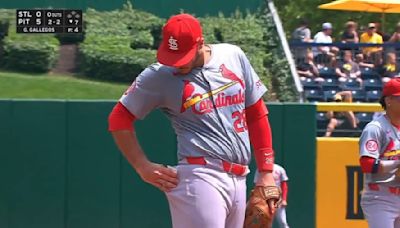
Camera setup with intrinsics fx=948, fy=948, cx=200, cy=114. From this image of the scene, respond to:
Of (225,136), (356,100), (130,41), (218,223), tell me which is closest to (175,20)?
(225,136)

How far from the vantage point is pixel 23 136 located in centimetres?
981

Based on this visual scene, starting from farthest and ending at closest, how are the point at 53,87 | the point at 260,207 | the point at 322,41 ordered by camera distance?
1. the point at 322,41
2. the point at 53,87
3. the point at 260,207

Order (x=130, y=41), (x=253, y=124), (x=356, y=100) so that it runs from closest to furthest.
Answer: (x=253, y=124), (x=356, y=100), (x=130, y=41)

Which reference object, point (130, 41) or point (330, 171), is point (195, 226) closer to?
point (330, 171)

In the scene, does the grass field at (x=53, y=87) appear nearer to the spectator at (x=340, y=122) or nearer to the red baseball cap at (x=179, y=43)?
the spectator at (x=340, y=122)

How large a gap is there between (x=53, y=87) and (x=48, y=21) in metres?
1.01

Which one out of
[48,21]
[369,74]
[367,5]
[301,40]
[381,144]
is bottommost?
[369,74]

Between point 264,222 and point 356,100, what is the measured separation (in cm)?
935

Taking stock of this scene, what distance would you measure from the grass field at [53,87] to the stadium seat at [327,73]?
10.0ft

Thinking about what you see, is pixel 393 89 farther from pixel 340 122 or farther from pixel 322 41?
pixel 322 41

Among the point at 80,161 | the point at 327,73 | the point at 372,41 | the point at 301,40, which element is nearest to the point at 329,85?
the point at 327,73

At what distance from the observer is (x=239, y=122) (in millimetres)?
4895

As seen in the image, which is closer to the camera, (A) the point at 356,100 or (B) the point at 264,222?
(B) the point at 264,222

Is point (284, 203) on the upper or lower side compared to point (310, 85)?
lower
